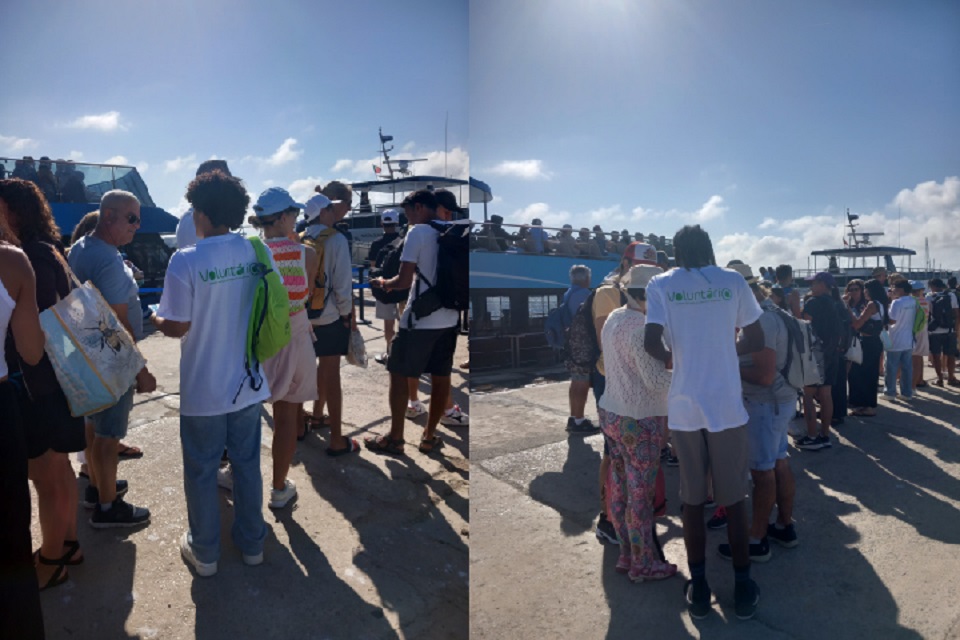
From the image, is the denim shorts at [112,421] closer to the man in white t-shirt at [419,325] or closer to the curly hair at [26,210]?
the curly hair at [26,210]

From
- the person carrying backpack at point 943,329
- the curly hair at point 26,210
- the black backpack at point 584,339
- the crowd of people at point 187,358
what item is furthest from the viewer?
the person carrying backpack at point 943,329

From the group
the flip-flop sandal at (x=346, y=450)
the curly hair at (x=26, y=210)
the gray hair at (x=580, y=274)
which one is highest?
the curly hair at (x=26, y=210)

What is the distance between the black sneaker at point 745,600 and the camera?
2.29 m

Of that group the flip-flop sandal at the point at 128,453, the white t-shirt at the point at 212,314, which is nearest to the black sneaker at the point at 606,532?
the white t-shirt at the point at 212,314

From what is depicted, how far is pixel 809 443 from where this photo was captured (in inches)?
Answer: 173

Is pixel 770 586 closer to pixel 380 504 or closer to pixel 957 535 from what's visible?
pixel 957 535

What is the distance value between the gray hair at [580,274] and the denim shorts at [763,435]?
1.76 metres

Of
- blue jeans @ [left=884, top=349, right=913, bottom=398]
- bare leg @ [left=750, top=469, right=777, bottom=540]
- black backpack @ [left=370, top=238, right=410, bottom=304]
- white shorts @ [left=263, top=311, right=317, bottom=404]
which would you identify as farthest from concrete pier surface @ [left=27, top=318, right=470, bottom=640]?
blue jeans @ [left=884, top=349, right=913, bottom=398]

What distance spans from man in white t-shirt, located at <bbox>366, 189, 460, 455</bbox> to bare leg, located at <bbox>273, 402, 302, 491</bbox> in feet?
2.18

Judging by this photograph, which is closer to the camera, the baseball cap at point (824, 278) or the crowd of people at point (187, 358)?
the crowd of people at point (187, 358)

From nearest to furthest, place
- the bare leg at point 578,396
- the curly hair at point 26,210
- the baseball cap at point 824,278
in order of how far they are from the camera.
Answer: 1. the curly hair at point 26,210
2. the baseball cap at point 824,278
3. the bare leg at point 578,396

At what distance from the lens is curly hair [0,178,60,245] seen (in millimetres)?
1947

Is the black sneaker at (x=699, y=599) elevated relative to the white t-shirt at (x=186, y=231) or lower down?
lower down

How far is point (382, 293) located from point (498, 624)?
181 cm
